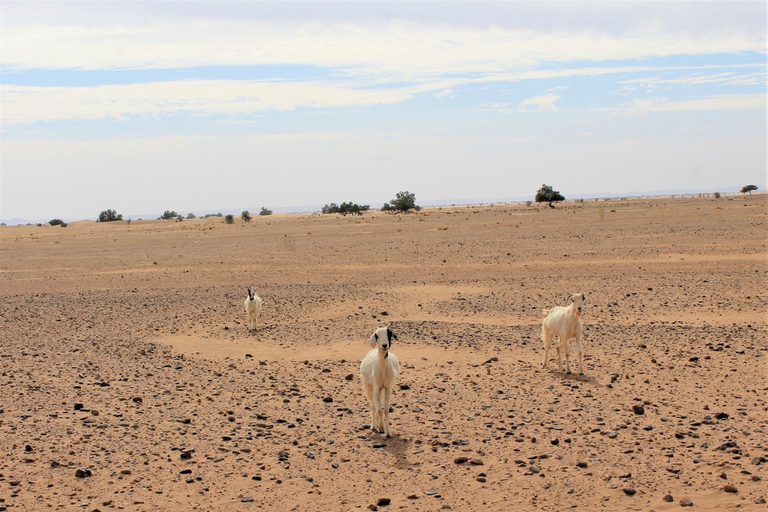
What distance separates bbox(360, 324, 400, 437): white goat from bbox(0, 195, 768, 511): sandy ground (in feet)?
0.89

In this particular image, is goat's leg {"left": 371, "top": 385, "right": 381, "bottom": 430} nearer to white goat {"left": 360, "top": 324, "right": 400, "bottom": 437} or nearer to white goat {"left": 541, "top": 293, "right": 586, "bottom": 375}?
white goat {"left": 360, "top": 324, "right": 400, "bottom": 437}

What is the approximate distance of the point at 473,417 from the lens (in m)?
10.2

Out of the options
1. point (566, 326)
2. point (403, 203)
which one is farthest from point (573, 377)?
point (403, 203)

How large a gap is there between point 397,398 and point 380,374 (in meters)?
1.94

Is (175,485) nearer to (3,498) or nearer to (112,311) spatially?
(3,498)

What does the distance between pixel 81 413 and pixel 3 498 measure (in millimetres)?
2819

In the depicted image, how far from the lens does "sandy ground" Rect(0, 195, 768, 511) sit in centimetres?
784

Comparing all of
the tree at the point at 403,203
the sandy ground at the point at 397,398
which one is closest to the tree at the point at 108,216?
the tree at the point at 403,203

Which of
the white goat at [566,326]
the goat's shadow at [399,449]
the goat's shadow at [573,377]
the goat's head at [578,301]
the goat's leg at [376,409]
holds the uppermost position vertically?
the goat's head at [578,301]

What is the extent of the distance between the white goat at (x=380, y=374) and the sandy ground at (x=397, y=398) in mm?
270

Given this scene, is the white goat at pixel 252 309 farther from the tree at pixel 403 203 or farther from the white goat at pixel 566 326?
the tree at pixel 403 203

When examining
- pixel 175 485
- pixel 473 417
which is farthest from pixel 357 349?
pixel 175 485

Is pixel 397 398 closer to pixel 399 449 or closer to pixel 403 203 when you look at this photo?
pixel 399 449

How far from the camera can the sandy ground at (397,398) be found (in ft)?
25.7
